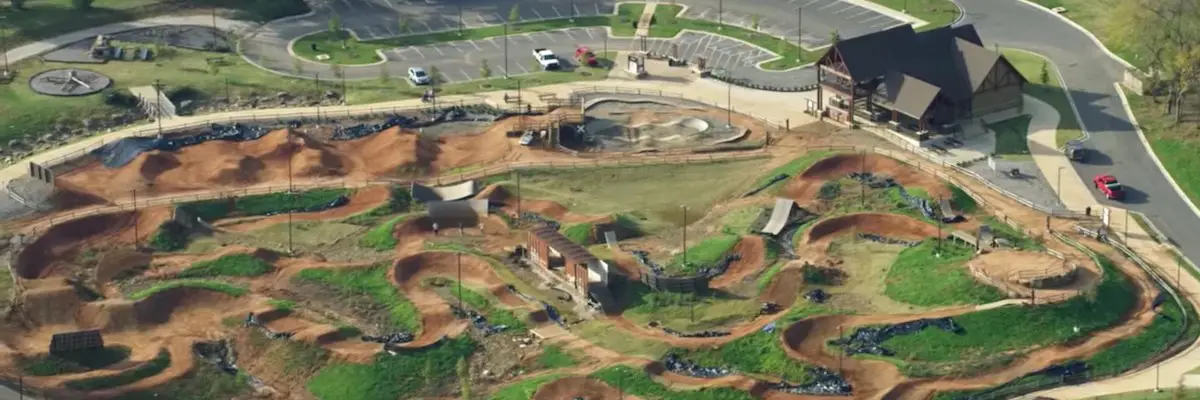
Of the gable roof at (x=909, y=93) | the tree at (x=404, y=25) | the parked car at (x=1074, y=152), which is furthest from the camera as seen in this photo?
the tree at (x=404, y=25)

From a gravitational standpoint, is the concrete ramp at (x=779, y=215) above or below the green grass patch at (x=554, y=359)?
above

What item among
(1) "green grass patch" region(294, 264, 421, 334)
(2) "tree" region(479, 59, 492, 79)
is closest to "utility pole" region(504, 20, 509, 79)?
(2) "tree" region(479, 59, 492, 79)

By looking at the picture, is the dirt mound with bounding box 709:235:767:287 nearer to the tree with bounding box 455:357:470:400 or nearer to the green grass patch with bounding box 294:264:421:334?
the tree with bounding box 455:357:470:400

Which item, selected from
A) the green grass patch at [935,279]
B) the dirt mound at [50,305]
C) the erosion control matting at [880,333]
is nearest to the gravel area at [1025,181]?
the green grass patch at [935,279]

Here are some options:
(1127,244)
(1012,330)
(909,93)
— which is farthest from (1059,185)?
(1012,330)

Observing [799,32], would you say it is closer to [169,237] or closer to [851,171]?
[851,171]

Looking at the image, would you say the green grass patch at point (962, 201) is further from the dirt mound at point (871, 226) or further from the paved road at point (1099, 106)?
the paved road at point (1099, 106)
